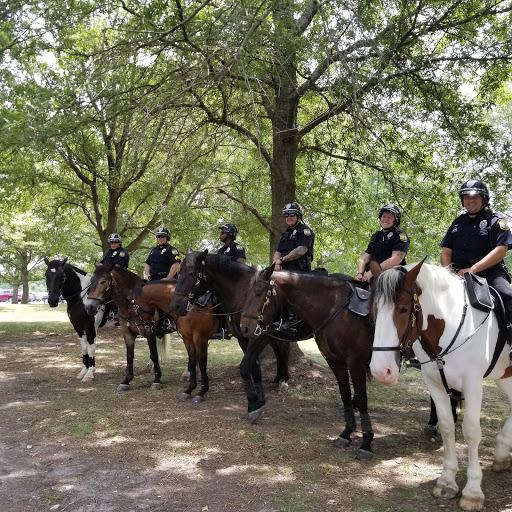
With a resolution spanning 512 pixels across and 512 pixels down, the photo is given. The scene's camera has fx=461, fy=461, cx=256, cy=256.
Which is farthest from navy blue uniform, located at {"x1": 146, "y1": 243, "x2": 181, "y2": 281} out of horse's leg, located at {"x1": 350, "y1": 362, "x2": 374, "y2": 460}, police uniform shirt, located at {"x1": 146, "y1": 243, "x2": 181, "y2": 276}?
horse's leg, located at {"x1": 350, "y1": 362, "x2": 374, "y2": 460}

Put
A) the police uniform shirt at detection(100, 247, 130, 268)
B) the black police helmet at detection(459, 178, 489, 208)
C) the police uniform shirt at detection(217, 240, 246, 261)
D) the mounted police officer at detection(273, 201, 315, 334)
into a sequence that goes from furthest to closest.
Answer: the police uniform shirt at detection(100, 247, 130, 268) → the police uniform shirt at detection(217, 240, 246, 261) → the mounted police officer at detection(273, 201, 315, 334) → the black police helmet at detection(459, 178, 489, 208)

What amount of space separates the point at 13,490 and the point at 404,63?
28.7 ft

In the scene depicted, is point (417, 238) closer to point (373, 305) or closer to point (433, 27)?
point (433, 27)

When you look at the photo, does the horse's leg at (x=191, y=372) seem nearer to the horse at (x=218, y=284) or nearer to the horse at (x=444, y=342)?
the horse at (x=218, y=284)

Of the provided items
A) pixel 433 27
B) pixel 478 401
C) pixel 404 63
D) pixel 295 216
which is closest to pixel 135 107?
pixel 295 216

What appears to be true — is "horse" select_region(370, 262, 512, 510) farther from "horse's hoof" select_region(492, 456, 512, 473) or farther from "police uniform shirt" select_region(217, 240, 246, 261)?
"police uniform shirt" select_region(217, 240, 246, 261)

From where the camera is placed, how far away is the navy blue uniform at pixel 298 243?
25.1ft

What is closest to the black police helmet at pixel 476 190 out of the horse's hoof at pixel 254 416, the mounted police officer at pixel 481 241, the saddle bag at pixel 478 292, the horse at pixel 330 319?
the mounted police officer at pixel 481 241

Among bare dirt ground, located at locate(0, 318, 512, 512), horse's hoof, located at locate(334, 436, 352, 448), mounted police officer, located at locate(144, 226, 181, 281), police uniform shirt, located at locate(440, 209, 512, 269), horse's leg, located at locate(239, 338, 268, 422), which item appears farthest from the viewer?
mounted police officer, located at locate(144, 226, 181, 281)

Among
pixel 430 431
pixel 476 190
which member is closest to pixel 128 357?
pixel 430 431

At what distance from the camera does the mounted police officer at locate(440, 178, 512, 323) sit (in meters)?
4.80

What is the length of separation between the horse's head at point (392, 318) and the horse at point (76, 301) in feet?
23.6

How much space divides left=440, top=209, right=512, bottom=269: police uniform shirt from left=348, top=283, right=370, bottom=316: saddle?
3.65 feet

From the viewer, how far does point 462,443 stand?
6004 millimetres
